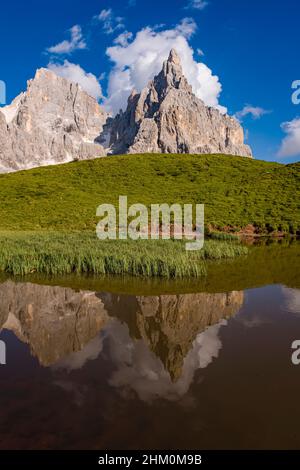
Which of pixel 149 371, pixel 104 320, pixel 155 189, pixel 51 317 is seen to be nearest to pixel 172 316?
pixel 104 320

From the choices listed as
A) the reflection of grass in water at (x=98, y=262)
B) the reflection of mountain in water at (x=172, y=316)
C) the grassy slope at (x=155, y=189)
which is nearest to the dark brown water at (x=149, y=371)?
the reflection of mountain in water at (x=172, y=316)

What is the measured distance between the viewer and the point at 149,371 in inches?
298

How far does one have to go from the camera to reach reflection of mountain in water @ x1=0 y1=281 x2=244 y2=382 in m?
8.64

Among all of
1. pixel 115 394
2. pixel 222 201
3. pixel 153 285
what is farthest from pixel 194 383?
pixel 222 201

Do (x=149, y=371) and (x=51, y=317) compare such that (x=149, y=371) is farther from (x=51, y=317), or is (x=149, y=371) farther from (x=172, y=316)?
(x=51, y=317)

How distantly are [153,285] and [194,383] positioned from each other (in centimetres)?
900

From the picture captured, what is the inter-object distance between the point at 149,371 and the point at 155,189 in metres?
54.1

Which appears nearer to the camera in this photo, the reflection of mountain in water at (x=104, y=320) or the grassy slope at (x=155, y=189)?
the reflection of mountain in water at (x=104, y=320)

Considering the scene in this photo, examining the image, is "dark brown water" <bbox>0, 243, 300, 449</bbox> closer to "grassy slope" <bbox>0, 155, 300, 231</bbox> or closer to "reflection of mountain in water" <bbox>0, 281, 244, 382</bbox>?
"reflection of mountain in water" <bbox>0, 281, 244, 382</bbox>

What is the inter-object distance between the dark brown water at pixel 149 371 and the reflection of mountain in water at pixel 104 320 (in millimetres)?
35

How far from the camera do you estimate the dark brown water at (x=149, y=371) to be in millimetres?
5355

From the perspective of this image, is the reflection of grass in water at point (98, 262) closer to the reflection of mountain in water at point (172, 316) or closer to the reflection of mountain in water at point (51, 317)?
the reflection of mountain in water at point (51, 317)
